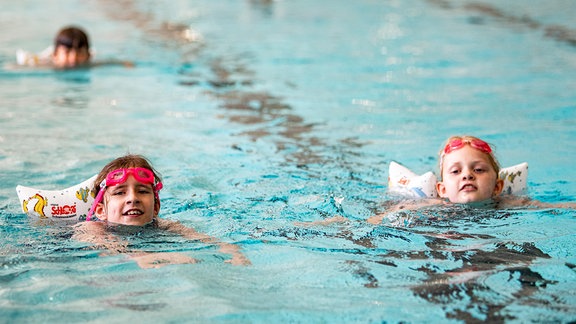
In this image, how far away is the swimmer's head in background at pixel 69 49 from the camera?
36.0 ft

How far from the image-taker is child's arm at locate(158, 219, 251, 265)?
4078mm

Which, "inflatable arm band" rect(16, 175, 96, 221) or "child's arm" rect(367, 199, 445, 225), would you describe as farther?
"child's arm" rect(367, 199, 445, 225)

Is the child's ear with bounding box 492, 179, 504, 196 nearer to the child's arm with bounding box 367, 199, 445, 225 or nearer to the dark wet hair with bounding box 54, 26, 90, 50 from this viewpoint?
the child's arm with bounding box 367, 199, 445, 225

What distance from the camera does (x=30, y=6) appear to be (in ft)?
61.5

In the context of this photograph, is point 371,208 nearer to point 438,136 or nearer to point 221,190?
point 221,190

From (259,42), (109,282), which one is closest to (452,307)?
(109,282)

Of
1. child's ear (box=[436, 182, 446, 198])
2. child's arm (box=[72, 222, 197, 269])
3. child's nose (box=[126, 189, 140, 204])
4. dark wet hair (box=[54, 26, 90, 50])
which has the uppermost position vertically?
dark wet hair (box=[54, 26, 90, 50])

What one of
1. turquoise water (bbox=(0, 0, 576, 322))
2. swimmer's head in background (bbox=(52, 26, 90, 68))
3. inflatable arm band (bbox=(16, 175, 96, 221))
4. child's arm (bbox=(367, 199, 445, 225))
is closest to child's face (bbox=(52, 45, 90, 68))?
swimmer's head in background (bbox=(52, 26, 90, 68))

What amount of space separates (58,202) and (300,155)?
2431mm

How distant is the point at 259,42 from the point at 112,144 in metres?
6.99

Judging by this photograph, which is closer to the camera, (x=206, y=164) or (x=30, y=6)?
(x=206, y=164)

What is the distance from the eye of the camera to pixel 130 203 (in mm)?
4562

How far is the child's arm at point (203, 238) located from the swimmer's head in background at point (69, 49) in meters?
6.82

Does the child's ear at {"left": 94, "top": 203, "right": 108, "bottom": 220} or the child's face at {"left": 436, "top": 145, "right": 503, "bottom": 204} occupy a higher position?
the child's face at {"left": 436, "top": 145, "right": 503, "bottom": 204}
